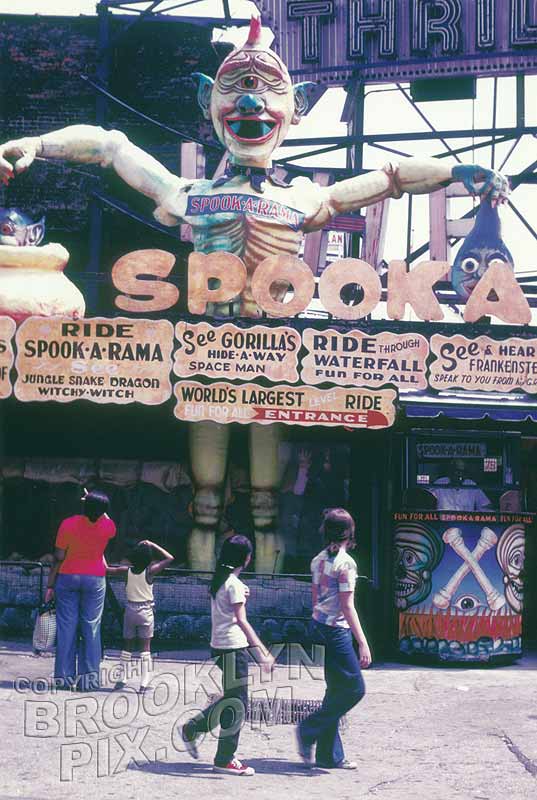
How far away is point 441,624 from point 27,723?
5.43 metres

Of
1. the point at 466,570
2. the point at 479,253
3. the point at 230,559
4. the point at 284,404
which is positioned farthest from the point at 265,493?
the point at 230,559

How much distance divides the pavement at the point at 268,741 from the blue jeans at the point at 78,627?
21 centimetres

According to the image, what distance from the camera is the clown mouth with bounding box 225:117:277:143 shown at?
49.4ft

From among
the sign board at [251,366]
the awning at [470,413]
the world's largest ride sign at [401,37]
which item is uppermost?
the world's largest ride sign at [401,37]

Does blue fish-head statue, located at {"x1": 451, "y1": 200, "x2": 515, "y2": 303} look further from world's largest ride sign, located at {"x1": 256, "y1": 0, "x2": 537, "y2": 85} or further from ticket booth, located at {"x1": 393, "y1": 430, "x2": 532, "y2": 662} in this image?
world's largest ride sign, located at {"x1": 256, "y1": 0, "x2": 537, "y2": 85}

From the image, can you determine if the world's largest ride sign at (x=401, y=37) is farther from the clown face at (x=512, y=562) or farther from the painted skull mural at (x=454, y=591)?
the painted skull mural at (x=454, y=591)

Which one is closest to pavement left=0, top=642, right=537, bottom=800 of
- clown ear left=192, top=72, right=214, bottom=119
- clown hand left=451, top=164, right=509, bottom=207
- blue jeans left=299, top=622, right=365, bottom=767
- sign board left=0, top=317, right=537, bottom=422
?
blue jeans left=299, top=622, right=365, bottom=767

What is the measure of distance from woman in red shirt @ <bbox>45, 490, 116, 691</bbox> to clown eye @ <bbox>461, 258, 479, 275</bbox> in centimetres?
649

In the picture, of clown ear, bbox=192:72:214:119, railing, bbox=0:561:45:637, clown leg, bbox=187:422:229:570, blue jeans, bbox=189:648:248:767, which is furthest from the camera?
clown ear, bbox=192:72:214:119

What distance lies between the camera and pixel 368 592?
13.5 metres

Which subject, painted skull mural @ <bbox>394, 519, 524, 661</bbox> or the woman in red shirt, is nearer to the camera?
the woman in red shirt

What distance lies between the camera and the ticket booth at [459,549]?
13.0 metres

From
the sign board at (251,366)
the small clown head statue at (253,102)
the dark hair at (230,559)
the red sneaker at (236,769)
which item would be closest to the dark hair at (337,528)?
the dark hair at (230,559)

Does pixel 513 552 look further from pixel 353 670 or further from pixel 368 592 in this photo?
pixel 353 670
